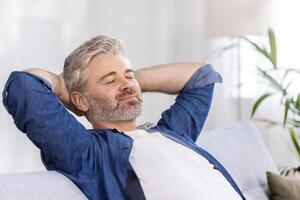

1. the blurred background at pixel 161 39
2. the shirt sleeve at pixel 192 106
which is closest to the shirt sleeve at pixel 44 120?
the shirt sleeve at pixel 192 106

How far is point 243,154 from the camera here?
2496 mm

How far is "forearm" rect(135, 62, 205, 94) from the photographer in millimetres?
2145

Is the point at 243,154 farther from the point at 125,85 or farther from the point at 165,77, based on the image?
the point at 125,85

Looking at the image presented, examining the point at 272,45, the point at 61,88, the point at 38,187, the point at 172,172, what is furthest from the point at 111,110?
the point at 272,45

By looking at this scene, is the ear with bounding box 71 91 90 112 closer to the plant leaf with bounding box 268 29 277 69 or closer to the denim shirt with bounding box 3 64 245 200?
the denim shirt with bounding box 3 64 245 200

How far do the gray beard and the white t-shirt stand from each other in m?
0.06

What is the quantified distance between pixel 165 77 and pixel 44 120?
648 millimetres

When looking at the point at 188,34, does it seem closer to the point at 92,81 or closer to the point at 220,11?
the point at 220,11

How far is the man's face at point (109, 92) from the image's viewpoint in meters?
1.92

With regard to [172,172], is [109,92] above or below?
above

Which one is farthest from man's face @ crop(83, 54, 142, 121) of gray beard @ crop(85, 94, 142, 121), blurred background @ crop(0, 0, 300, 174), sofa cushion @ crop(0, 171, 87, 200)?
blurred background @ crop(0, 0, 300, 174)

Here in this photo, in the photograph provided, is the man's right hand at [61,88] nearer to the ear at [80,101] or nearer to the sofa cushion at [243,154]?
the ear at [80,101]

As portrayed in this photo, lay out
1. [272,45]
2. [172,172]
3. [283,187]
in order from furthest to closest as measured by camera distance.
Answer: [272,45] → [283,187] → [172,172]

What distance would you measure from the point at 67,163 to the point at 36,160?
138 centimetres
